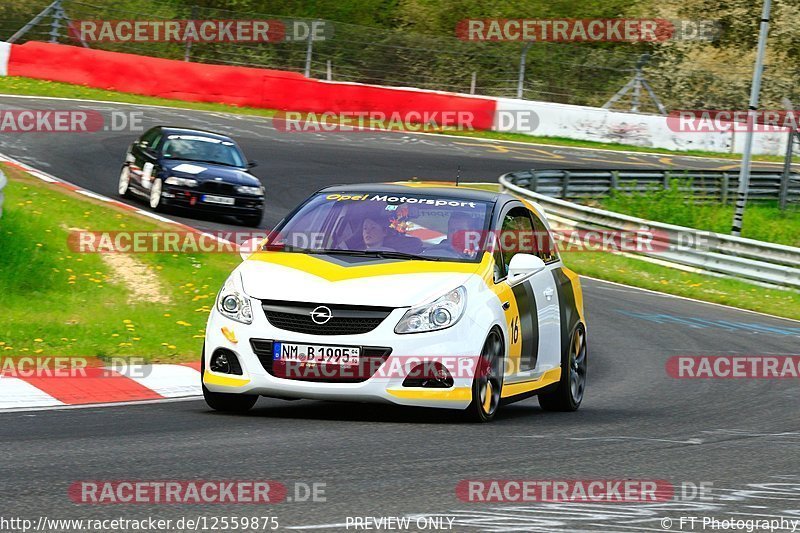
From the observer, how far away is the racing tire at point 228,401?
8953mm

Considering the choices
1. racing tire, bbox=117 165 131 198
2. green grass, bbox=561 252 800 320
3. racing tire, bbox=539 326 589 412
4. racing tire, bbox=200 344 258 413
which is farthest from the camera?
racing tire, bbox=117 165 131 198

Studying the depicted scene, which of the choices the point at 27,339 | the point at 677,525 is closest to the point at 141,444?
the point at 677,525

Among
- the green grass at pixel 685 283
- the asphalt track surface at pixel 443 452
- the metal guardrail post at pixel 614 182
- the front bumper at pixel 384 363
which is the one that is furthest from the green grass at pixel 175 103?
the front bumper at pixel 384 363

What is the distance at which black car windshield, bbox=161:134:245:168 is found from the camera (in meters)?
22.5

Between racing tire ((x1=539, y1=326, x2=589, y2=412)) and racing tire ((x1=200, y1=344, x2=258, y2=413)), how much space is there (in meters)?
2.47

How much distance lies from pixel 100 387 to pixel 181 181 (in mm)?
11669

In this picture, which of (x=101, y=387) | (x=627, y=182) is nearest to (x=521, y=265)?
(x=101, y=387)

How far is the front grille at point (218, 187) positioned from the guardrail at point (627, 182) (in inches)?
358

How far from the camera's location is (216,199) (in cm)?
2181

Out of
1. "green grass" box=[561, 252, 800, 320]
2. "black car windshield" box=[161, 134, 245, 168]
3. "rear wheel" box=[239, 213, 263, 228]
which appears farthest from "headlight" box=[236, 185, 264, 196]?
"green grass" box=[561, 252, 800, 320]

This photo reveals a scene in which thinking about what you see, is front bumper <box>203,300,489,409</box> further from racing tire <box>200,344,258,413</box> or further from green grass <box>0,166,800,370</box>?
green grass <box>0,166,800,370</box>

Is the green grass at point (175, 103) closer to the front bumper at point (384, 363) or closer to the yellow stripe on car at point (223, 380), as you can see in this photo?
the yellow stripe on car at point (223, 380)

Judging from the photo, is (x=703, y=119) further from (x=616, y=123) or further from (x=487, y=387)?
(x=487, y=387)

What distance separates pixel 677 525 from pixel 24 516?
2753 millimetres
